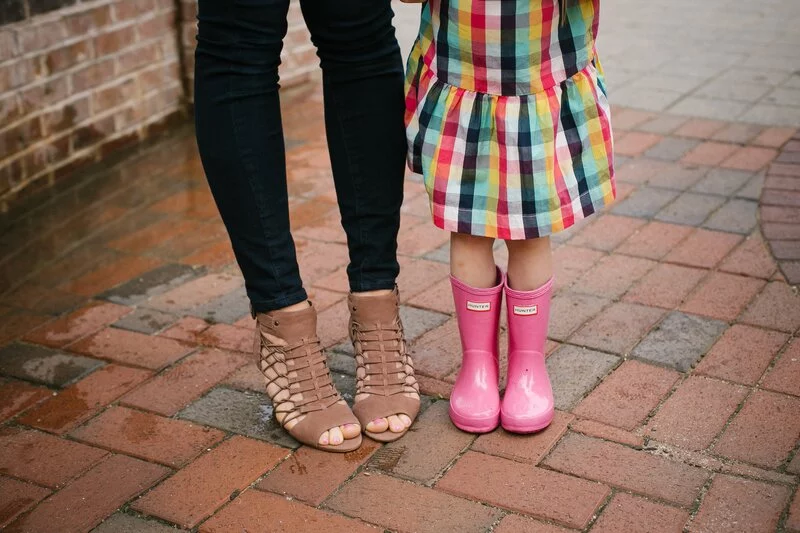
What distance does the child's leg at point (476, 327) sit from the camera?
1917 mm

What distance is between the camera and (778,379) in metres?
2.06

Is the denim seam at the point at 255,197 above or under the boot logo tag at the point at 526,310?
above

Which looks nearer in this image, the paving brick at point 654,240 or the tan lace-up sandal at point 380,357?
the tan lace-up sandal at point 380,357

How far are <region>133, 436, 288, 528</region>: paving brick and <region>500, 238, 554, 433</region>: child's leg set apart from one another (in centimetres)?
43

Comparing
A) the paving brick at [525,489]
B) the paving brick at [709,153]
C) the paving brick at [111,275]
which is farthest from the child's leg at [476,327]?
the paving brick at [709,153]

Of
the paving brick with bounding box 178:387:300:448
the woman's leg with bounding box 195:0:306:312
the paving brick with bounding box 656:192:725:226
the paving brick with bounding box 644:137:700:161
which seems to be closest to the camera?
the woman's leg with bounding box 195:0:306:312

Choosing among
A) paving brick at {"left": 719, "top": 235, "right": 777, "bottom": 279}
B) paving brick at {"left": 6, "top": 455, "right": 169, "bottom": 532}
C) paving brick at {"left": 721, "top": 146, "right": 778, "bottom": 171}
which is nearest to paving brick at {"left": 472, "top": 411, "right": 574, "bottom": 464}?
paving brick at {"left": 6, "top": 455, "right": 169, "bottom": 532}

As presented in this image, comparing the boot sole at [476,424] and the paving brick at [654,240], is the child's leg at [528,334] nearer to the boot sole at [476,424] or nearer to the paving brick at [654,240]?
the boot sole at [476,424]

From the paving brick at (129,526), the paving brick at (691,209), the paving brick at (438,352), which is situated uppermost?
the paving brick at (129,526)

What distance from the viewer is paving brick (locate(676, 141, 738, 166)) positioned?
10.8 feet

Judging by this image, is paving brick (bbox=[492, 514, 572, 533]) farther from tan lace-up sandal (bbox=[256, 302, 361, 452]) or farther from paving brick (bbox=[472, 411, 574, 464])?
tan lace-up sandal (bbox=[256, 302, 361, 452])

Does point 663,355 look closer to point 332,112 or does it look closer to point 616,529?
point 616,529

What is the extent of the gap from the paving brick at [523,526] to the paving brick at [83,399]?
0.86m

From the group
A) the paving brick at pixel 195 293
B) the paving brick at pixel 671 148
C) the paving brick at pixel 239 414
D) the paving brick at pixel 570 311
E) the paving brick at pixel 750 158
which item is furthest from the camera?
the paving brick at pixel 671 148
